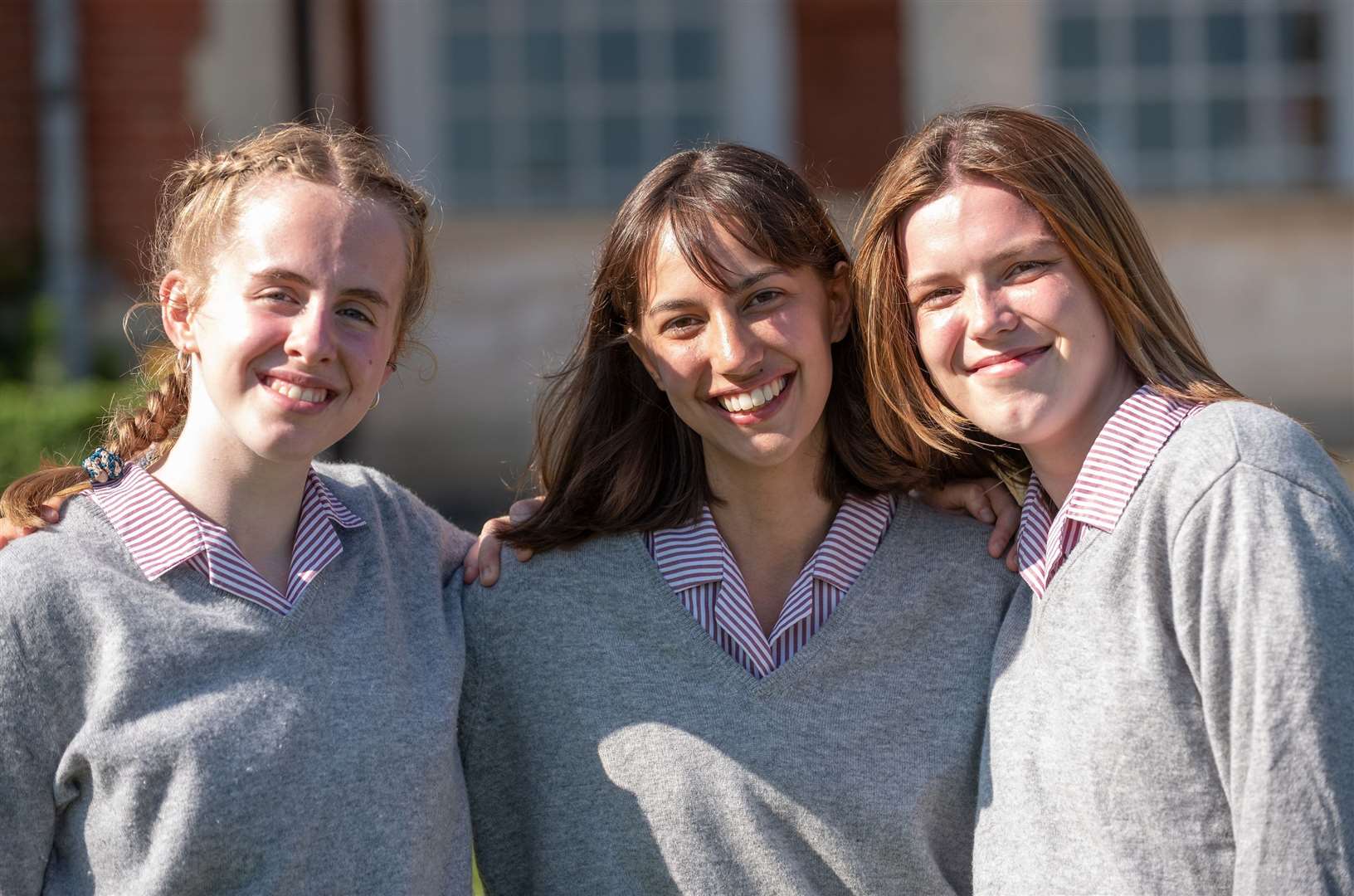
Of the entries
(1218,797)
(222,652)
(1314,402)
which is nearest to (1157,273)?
(1218,797)

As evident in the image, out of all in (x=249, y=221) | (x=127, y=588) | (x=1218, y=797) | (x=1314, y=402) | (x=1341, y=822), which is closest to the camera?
(x=1341, y=822)

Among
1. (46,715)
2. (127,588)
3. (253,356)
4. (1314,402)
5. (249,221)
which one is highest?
(249,221)

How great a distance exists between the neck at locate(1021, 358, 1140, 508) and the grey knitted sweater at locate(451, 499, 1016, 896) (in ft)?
0.80

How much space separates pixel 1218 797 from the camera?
6.33 feet

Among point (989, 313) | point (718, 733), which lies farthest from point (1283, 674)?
point (718, 733)

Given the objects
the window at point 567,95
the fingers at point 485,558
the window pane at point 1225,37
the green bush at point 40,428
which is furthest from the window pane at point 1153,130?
the fingers at point 485,558

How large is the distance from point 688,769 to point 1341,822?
96cm

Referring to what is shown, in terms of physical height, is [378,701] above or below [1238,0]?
below

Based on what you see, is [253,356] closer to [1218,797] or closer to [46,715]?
[46,715]

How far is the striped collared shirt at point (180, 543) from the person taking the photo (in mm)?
2121

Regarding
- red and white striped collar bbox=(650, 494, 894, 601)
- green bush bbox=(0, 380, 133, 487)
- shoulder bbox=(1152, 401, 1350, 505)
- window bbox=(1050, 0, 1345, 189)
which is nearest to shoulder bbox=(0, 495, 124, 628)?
red and white striped collar bbox=(650, 494, 894, 601)

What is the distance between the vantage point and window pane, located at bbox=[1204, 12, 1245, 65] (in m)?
7.98

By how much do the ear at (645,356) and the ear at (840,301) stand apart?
1.01 ft

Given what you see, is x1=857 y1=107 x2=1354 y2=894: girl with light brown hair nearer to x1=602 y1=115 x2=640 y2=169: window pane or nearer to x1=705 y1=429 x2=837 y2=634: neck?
x1=705 y1=429 x2=837 y2=634: neck
